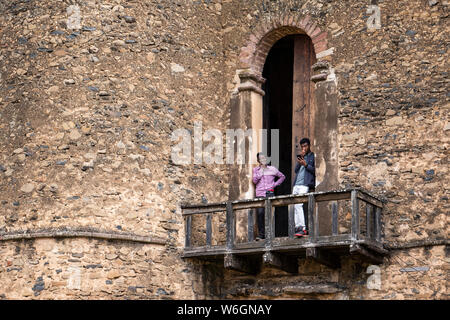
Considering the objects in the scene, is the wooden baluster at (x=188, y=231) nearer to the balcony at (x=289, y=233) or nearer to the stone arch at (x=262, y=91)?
the balcony at (x=289, y=233)

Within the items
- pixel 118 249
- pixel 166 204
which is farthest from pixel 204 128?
pixel 118 249

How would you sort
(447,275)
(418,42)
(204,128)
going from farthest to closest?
(204,128)
(418,42)
(447,275)

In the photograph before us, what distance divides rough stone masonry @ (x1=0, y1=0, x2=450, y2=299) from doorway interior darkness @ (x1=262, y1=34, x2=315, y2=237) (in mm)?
739

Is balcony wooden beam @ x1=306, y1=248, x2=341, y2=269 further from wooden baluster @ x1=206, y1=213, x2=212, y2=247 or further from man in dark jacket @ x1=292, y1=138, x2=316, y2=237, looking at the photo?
wooden baluster @ x1=206, y1=213, x2=212, y2=247

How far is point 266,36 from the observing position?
52.6 ft

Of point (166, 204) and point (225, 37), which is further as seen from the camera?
point (225, 37)

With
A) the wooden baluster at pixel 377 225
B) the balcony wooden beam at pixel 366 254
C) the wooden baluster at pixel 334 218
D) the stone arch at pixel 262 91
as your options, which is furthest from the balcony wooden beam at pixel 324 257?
the stone arch at pixel 262 91

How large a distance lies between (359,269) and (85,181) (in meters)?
4.03

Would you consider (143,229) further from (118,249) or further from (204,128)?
(204,128)

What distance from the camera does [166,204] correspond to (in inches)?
590

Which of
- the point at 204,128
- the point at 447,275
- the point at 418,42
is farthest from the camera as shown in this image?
the point at 204,128

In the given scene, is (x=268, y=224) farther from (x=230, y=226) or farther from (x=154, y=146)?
(x=154, y=146)

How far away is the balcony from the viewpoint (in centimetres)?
1386

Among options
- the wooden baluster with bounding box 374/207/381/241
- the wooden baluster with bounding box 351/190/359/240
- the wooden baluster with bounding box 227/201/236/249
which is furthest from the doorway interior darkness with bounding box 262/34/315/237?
the wooden baluster with bounding box 351/190/359/240
